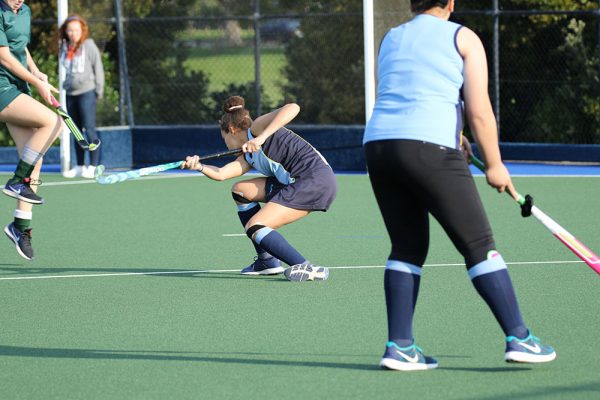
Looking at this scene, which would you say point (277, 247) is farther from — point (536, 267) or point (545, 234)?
point (545, 234)

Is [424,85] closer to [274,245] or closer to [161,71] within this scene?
[274,245]

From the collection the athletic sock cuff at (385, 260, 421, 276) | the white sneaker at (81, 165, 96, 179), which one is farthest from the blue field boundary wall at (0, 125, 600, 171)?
the athletic sock cuff at (385, 260, 421, 276)

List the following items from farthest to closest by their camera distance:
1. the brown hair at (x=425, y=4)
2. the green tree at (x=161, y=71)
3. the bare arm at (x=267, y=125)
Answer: the green tree at (x=161, y=71)
the bare arm at (x=267, y=125)
the brown hair at (x=425, y=4)

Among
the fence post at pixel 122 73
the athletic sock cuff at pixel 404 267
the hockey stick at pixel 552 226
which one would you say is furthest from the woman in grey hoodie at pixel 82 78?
the athletic sock cuff at pixel 404 267

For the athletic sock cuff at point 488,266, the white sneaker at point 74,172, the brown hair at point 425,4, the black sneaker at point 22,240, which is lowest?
the white sneaker at point 74,172

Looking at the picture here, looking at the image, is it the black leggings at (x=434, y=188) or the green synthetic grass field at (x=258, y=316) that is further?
the green synthetic grass field at (x=258, y=316)

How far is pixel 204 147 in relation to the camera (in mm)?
17344

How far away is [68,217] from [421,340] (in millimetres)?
6336

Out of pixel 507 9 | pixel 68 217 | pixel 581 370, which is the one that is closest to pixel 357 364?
pixel 581 370

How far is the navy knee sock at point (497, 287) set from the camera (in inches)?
209

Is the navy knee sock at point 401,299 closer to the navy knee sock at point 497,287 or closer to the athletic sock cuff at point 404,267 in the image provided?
the athletic sock cuff at point 404,267

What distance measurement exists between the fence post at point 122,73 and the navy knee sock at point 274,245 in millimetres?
10105

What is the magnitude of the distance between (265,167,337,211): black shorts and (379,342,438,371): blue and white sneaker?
8.64 feet

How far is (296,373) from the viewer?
5574 millimetres
